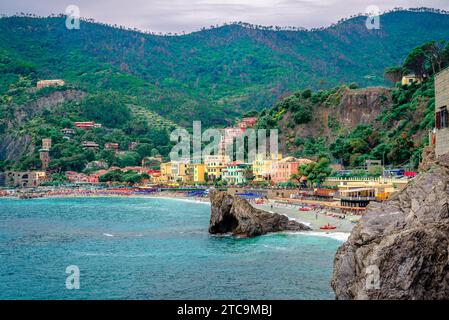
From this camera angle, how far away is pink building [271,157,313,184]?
71312mm

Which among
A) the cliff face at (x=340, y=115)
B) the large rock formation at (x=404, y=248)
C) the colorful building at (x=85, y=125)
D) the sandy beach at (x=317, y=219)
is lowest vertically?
the sandy beach at (x=317, y=219)

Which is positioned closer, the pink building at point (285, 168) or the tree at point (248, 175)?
the pink building at point (285, 168)

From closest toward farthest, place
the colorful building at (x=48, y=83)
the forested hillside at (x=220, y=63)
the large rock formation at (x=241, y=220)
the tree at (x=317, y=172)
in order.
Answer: the large rock formation at (x=241, y=220), the tree at (x=317, y=172), the colorful building at (x=48, y=83), the forested hillside at (x=220, y=63)

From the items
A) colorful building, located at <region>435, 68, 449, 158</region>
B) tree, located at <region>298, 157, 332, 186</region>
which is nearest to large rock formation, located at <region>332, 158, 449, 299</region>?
colorful building, located at <region>435, 68, 449, 158</region>

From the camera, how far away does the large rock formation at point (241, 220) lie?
3666 centimetres

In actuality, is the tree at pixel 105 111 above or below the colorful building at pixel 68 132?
above

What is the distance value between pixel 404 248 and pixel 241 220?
23.5 metres

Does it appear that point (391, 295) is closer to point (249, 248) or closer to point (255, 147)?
point (249, 248)

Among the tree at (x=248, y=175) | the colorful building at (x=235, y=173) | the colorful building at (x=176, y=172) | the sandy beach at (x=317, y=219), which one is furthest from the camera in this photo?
the colorful building at (x=176, y=172)

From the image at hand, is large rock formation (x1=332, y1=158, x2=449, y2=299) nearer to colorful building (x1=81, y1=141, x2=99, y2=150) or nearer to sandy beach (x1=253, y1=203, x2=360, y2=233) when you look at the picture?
sandy beach (x1=253, y1=203, x2=360, y2=233)

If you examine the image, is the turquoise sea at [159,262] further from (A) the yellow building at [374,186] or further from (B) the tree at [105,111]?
(B) the tree at [105,111]

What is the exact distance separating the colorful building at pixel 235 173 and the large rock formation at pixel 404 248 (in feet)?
206

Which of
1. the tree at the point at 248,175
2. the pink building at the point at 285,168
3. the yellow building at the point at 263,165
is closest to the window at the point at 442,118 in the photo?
the pink building at the point at 285,168
